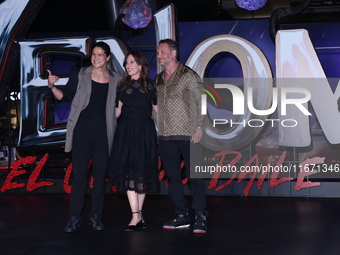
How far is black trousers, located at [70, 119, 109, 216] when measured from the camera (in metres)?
4.13

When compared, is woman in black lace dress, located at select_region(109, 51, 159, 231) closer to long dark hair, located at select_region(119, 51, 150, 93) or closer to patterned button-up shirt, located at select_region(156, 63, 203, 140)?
long dark hair, located at select_region(119, 51, 150, 93)

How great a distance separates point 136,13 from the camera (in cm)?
692

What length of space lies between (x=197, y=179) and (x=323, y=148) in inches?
233

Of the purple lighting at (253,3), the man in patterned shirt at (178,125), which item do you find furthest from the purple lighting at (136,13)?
the man in patterned shirt at (178,125)

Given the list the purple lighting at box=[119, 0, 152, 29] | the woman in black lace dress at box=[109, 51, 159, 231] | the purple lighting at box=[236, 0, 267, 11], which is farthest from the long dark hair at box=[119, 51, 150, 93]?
the purple lighting at box=[119, 0, 152, 29]

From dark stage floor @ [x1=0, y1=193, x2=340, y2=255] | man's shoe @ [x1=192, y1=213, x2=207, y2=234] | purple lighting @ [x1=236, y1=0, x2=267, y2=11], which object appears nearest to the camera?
dark stage floor @ [x1=0, y1=193, x2=340, y2=255]

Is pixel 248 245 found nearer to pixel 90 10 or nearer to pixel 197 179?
pixel 197 179

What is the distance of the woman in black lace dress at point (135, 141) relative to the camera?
4.16 meters

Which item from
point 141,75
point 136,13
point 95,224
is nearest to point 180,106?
point 141,75

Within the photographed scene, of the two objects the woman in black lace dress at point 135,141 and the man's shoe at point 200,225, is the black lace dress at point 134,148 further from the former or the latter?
the man's shoe at point 200,225

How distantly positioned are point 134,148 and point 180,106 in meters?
0.45

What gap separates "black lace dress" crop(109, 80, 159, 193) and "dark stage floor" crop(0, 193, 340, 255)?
354 millimetres

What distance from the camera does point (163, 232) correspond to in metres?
4.09

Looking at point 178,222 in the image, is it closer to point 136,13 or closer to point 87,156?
point 87,156
